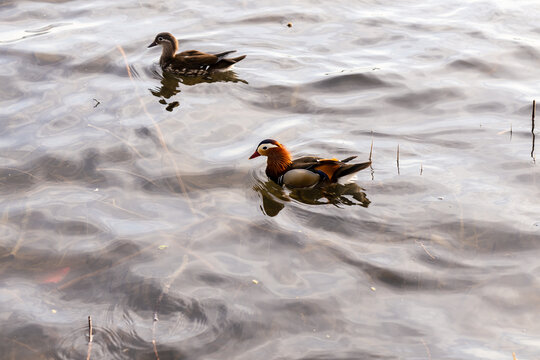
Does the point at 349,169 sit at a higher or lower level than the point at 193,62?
lower

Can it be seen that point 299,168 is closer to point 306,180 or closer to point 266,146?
→ point 306,180

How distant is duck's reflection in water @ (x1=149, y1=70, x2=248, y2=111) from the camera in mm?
9523

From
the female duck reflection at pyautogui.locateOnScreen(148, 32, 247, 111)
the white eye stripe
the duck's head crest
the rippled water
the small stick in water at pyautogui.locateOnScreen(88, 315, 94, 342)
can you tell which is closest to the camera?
the small stick in water at pyautogui.locateOnScreen(88, 315, 94, 342)

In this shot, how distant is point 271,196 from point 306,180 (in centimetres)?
44

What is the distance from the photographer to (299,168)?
7164 millimetres

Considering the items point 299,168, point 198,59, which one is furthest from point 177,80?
point 299,168

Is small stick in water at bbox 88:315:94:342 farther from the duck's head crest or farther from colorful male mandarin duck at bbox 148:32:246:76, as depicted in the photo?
the duck's head crest

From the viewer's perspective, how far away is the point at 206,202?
682cm

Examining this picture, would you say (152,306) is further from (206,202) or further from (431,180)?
(431,180)

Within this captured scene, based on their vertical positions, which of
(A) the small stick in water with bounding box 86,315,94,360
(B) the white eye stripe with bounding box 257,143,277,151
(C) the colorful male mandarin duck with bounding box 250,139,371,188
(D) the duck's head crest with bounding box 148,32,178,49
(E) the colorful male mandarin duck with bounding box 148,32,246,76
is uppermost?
(D) the duck's head crest with bounding box 148,32,178,49

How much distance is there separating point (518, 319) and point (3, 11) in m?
11.0

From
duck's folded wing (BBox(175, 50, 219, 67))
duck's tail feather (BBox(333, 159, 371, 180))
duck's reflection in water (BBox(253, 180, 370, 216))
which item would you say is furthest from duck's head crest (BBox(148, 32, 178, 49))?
duck's tail feather (BBox(333, 159, 371, 180))

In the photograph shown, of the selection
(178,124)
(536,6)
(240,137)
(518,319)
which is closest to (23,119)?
A: (178,124)

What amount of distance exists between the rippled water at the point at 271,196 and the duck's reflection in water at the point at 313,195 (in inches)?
1.1
